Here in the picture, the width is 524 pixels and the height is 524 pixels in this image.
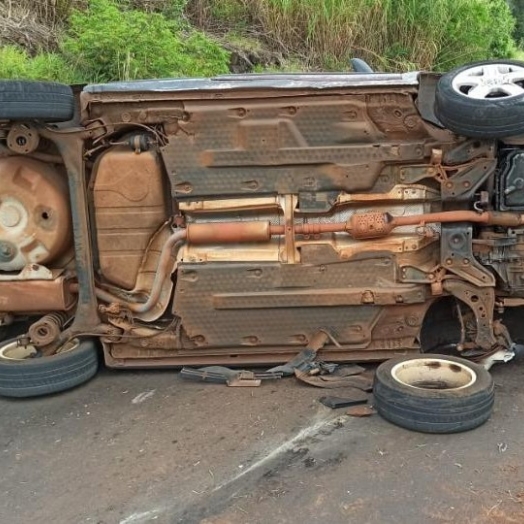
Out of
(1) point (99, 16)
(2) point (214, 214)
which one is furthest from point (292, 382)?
(1) point (99, 16)

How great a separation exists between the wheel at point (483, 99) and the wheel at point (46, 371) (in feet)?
8.28

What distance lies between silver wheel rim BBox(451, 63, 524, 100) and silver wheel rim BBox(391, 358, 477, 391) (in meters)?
1.44

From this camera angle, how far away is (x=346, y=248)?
387 centimetres

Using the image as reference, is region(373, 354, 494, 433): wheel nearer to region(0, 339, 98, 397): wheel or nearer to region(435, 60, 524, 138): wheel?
region(435, 60, 524, 138): wheel

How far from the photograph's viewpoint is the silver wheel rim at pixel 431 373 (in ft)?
11.8

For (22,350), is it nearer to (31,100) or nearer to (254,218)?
(31,100)

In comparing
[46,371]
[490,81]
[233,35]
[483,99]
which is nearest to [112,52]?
[233,35]

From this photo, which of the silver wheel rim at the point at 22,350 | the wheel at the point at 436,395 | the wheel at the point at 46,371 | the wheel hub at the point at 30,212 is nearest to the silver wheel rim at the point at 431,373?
the wheel at the point at 436,395

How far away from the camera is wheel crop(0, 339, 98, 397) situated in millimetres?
3859

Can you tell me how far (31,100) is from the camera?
368cm

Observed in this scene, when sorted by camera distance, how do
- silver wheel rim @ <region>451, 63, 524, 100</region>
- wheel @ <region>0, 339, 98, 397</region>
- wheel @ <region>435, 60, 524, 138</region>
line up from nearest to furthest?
wheel @ <region>435, 60, 524, 138</region> → silver wheel rim @ <region>451, 63, 524, 100</region> → wheel @ <region>0, 339, 98, 397</region>

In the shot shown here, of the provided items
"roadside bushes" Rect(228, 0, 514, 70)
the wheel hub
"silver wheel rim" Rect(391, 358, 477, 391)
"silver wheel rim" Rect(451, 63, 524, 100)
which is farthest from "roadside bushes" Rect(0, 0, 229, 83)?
"silver wheel rim" Rect(391, 358, 477, 391)

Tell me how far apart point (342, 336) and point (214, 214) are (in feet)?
3.47

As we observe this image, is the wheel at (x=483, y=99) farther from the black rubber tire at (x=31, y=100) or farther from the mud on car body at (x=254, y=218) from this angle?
the black rubber tire at (x=31, y=100)
